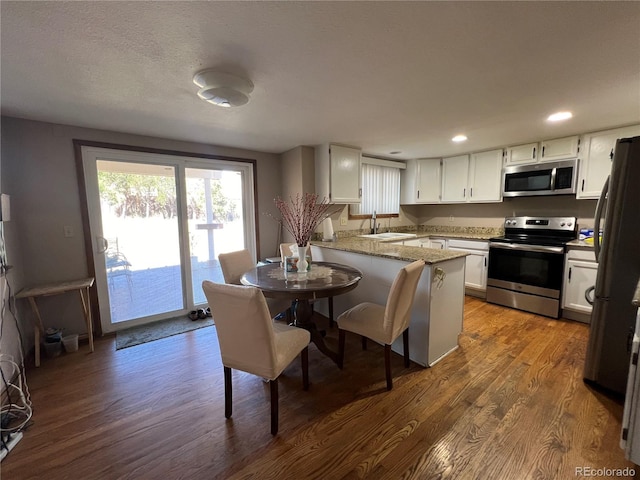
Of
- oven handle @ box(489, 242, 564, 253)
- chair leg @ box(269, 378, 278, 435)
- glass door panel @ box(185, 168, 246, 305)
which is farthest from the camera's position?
glass door panel @ box(185, 168, 246, 305)

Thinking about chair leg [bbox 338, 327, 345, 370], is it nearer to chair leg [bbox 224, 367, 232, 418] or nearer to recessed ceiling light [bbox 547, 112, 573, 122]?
chair leg [bbox 224, 367, 232, 418]

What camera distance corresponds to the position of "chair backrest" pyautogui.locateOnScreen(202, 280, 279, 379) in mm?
1463

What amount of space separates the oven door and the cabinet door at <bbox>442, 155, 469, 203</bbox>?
1005 millimetres

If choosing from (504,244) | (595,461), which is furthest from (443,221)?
(595,461)

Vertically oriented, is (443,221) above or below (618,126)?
below

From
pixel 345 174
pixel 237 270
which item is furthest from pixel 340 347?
pixel 345 174

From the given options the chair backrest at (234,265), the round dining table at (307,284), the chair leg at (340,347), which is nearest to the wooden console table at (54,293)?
the chair backrest at (234,265)

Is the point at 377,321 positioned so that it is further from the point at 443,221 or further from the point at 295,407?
the point at 443,221

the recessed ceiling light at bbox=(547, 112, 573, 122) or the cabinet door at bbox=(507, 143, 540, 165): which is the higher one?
the recessed ceiling light at bbox=(547, 112, 573, 122)

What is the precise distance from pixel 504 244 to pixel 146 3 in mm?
4019

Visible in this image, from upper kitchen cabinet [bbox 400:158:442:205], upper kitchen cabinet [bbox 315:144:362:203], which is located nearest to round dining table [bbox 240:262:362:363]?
upper kitchen cabinet [bbox 315:144:362:203]

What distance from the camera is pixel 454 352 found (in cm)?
245

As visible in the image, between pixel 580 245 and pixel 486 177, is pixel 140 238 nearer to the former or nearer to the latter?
pixel 486 177

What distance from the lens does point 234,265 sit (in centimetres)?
276
